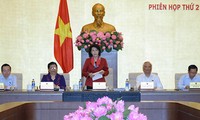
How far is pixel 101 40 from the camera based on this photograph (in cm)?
640

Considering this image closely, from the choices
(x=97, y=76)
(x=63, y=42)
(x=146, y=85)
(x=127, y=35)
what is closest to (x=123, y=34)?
(x=127, y=35)

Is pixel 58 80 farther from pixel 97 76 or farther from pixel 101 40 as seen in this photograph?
pixel 101 40

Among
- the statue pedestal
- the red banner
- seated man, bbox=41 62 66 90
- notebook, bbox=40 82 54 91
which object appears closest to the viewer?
notebook, bbox=40 82 54 91

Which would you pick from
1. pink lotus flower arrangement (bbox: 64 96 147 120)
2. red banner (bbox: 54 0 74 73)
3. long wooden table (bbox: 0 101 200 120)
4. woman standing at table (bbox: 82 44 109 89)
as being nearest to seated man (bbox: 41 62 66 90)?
woman standing at table (bbox: 82 44 109 89)

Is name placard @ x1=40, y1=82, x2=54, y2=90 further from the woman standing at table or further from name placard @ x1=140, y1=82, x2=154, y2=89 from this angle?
name placard @ x1=140, y1=82, x2=154, y2=89

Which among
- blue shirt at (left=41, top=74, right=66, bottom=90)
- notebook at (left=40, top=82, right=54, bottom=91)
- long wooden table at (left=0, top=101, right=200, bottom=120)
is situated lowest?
long wooden table at (left=0, top=101, right=200, bottom=120)

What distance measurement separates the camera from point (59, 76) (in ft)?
20.7

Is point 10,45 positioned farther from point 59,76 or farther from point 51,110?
point 51,110

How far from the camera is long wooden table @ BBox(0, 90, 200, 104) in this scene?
17.3 feet

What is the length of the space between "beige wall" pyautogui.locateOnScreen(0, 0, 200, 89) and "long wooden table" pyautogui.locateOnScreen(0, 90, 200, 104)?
3579 millimetres

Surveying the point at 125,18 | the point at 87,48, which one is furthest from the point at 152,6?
the point at 87,48

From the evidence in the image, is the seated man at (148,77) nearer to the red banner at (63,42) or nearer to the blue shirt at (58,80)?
the blue shirt at (58,80)

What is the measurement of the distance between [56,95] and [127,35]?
4.01m

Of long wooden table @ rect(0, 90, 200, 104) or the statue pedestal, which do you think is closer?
long wooden table @ rect(0, 90, 200, 104)
